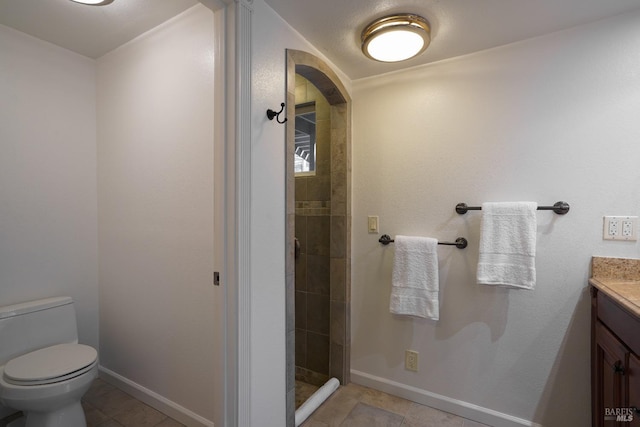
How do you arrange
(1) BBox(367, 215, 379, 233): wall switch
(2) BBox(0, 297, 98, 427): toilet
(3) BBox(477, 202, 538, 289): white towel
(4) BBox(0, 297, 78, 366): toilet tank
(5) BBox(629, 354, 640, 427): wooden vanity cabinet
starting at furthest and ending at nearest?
(1) BBox(367, 215, 379, 233): wall switch → (4) BBox(0, 297, 78, 366): toilet tank → (3) BBox(477, 202, 538, 289): white towel → (2) BBox(0, 297, 98, 427): toilet → (5) BBox(629, 354, 640, 427): wooden vanity cabinet

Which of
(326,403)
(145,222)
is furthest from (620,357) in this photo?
(145,222)

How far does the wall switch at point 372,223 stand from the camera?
207 centimetres

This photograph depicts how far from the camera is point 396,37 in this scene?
148cm

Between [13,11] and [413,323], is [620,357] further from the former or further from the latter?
[13,11]

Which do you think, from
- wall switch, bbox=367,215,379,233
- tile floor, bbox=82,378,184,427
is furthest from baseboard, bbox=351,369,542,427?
tile floor, bbox=82,378,184,427

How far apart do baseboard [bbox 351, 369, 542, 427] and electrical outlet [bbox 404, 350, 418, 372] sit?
13cm

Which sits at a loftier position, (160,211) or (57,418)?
(160,211)

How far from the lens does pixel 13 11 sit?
1600 millimetres

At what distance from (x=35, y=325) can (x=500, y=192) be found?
9.42 ft

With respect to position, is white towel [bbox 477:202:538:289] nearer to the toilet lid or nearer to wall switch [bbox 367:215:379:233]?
wall switch [bbox 367:215:379:233]

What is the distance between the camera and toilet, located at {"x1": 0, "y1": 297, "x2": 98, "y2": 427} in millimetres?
1383

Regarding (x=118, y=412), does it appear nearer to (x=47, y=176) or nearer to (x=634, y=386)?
(x=47, y=176)

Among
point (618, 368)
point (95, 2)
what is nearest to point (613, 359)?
point (618, 368)

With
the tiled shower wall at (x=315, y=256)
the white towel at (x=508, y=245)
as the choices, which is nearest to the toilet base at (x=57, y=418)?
the tiled shower wall at (x=315, y=256)
